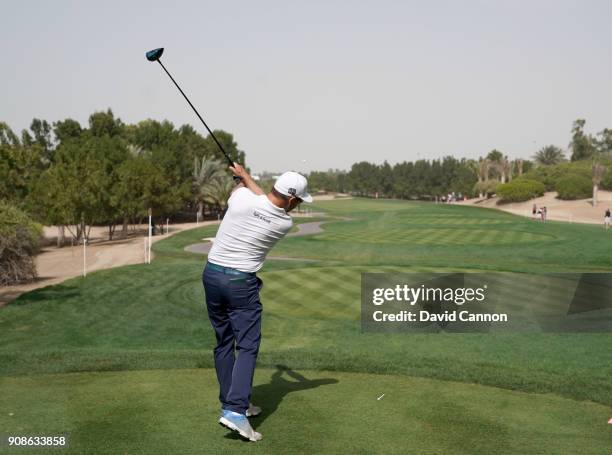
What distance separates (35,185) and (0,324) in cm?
3608

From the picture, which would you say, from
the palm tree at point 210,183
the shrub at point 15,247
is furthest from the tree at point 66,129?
the shrub at point 15,247

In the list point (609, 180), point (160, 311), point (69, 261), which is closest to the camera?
point (160, 311)

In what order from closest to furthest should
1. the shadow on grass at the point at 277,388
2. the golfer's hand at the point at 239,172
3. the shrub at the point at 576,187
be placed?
the shadow on grass at the point at 277,388 < the golfer's hand at the point at 239,172 < the shrub at the point at 576,187

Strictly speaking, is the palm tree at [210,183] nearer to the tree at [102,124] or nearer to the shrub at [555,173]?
the tree at [102,124]

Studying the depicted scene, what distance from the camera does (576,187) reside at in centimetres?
9775

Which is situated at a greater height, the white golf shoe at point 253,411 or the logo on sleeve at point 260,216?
the logo on sleeve at point 260,216

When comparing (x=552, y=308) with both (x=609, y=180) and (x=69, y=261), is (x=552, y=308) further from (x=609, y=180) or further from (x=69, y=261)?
(x=609, y=180)

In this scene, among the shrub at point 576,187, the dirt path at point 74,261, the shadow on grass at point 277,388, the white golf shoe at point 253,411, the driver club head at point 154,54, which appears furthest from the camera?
the shrub at point 576,187

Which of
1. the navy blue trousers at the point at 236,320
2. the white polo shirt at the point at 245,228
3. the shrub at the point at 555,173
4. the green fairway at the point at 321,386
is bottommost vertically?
the green fairway at the point at 321,386

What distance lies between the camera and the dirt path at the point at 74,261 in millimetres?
26133

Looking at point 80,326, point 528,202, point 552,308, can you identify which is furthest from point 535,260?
point 528,202

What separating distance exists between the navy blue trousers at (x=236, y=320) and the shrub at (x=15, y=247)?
72.6 feet

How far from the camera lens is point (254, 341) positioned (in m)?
5.98

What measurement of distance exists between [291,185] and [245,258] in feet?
2.75
